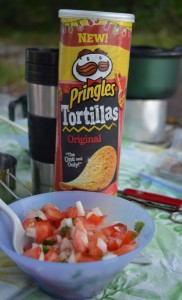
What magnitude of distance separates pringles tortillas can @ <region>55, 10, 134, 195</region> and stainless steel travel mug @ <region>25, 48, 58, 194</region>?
0.06 metres

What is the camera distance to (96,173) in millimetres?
638

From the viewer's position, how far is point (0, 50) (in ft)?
17.1

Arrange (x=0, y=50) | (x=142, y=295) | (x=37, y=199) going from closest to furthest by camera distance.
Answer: (x=142, y=295) → (x=37, y=199) → (x=0, y=50)

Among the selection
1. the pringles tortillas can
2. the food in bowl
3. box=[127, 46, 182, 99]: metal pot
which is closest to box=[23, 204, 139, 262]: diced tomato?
the food in bowl

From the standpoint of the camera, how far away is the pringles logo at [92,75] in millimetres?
592

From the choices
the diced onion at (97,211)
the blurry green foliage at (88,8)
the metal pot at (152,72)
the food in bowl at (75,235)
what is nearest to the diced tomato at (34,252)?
the food in bowl at (75,235)

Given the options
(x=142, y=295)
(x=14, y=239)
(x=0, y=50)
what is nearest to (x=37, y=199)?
(x=14, y=239)

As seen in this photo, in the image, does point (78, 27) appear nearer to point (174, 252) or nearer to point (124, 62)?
point (124, 62)

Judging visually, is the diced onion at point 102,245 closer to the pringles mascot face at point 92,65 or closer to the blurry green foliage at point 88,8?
the pringles mascot face at point 92,65

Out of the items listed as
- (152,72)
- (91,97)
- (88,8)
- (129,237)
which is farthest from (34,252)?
(88,8)

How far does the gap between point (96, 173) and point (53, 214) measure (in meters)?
0.12

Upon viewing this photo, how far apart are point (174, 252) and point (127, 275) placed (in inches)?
3.6

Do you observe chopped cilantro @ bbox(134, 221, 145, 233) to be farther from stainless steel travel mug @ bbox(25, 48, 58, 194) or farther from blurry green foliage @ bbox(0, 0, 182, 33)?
blurry green foliage @ bbox(0, 0, 182, 33)

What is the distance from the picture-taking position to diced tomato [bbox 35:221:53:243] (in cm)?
50
